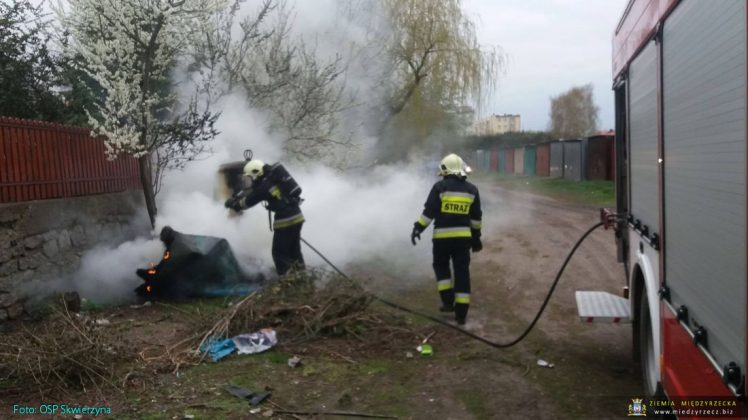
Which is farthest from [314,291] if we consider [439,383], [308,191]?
[308,191]

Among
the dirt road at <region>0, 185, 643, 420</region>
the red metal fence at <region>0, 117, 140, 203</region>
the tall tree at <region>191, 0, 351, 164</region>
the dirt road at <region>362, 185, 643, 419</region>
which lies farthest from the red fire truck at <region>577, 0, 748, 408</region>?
the tall tree at <region>191, 0, 351, 164</region>

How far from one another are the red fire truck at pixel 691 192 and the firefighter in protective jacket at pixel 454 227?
76.5 inches

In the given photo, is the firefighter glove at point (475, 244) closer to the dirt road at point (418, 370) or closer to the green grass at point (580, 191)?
the dirt road at point (418, 370)

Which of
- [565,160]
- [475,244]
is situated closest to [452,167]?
[475,244]

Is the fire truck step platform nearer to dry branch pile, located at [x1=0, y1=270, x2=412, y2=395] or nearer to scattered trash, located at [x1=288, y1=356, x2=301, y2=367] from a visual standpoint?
dry branch pile, located at [x1=0, y1=270, x2=412, y2=395]

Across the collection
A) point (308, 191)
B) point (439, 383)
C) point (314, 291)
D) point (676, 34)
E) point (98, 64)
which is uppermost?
point (98, 64)

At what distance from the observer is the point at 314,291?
579 cm

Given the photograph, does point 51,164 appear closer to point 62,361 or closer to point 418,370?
point 62,361

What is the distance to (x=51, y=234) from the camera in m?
6.29

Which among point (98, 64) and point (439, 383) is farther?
point (98, 64)

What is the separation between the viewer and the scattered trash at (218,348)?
188 inches

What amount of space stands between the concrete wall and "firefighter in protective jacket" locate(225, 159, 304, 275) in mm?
1752

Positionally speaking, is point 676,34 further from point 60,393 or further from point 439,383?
point 60,393

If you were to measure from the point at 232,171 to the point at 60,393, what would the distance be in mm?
5763
